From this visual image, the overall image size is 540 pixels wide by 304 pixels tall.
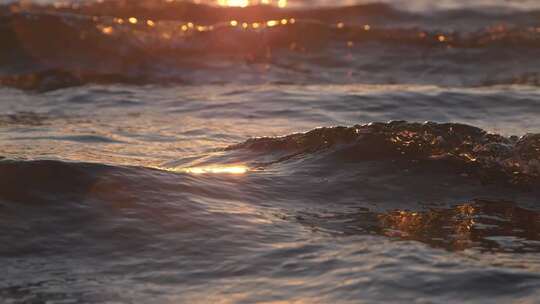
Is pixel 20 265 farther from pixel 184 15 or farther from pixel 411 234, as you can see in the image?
pixel 184 15

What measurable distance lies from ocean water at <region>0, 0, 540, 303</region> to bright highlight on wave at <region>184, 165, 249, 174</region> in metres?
0.03

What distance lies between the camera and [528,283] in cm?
333

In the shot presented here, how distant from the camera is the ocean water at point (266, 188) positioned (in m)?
3.40

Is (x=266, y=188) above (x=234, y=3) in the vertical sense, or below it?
below

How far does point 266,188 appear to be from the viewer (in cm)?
474

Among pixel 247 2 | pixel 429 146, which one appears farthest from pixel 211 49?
pixel 429 146

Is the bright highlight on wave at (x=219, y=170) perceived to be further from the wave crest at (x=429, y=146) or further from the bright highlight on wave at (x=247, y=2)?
the bright highlight on wave at (x=247, y=2)

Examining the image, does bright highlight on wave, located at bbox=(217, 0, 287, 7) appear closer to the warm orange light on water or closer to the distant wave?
the warm orange light on water

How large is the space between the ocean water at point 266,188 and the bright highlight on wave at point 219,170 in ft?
0.10

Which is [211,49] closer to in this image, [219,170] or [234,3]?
[234,3]

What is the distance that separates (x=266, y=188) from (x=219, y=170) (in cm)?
49

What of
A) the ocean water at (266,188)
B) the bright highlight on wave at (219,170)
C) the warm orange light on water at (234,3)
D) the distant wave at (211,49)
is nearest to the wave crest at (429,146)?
the ocean water at (266,188)

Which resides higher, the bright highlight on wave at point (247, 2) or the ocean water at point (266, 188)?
the bright highlight on wave at point (247, 2)

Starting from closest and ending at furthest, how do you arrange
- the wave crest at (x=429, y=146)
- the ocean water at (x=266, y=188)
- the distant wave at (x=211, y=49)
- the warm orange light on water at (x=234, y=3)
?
the ocean water at (x=266, y=188) < the wave crest at (x=429, y=146) < the distant wave at (x=211, y=49) < the warm orange light on water at (x=234, y=3)
